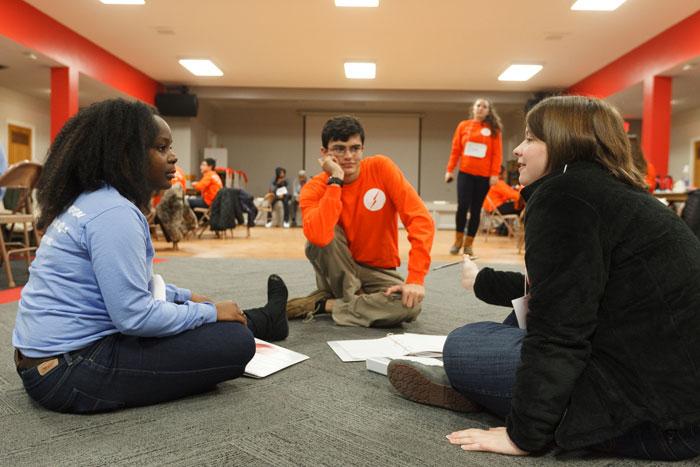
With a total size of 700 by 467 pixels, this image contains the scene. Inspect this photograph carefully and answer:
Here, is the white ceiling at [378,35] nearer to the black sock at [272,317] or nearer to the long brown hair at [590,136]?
the black sock at [272,317]

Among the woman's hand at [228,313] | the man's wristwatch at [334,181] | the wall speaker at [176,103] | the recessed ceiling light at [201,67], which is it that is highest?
the recessed ceiling light at [201,67]

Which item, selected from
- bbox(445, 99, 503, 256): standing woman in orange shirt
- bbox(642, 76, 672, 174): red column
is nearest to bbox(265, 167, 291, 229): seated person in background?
bbox(445, 99, 503, 256): standing woman in orange shirt

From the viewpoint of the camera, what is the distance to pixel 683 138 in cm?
1194

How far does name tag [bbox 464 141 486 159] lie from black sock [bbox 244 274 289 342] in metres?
3.55

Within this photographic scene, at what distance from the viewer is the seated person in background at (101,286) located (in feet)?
3.97

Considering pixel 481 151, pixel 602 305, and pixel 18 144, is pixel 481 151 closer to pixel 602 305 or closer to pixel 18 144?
pixel 602 305

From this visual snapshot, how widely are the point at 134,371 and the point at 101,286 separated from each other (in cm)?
24

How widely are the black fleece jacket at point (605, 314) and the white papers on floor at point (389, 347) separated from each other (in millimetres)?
765

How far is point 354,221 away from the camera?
2.46 meters

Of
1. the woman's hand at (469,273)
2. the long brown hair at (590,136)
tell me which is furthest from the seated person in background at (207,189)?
the long brown hair at (590,136)

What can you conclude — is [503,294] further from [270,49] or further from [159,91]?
[159,91]

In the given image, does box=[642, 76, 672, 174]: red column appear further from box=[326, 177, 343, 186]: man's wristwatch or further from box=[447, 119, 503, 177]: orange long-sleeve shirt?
box=[326, 177, 343, 186]: man's wristwatch

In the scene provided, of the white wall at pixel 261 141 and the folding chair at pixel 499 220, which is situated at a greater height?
the white wall at pixel 261 141

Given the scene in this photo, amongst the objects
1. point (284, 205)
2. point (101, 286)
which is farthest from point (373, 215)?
point (284, 205)
